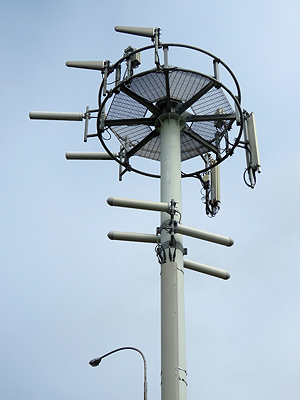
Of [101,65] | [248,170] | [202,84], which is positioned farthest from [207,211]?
[101,65]

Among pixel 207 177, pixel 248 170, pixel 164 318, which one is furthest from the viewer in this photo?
pixel 207 177

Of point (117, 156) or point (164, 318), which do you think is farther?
point (117, 156)

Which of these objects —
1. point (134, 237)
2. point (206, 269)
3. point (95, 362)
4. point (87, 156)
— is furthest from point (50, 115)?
point (95, 362)

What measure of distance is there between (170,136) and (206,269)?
3.90m

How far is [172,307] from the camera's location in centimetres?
1359

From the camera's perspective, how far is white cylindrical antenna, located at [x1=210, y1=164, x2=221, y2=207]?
60.1ft

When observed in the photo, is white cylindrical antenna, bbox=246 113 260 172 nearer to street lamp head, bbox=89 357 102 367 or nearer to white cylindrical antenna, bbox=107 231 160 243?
white cylindrical antenna, bbox=107 231 160 243

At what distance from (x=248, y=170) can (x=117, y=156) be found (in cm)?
410

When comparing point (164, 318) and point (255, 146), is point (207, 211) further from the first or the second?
point (164, 318)

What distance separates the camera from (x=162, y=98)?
17156 mm

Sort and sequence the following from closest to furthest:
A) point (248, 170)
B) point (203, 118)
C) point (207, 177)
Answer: point (248, 170) → point (203, 118) → point (207, 177)

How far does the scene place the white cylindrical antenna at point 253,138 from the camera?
53.5ft

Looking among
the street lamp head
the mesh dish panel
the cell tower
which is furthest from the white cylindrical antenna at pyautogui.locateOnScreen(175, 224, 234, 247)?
the street lamp head

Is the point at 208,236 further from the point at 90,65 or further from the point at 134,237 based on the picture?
the point at 90,65
